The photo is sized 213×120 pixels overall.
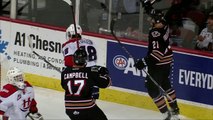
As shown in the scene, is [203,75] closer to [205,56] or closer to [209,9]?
[205,56]

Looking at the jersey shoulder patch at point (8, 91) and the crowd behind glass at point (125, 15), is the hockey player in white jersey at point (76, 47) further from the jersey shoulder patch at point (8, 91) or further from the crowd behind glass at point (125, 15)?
the crowd behind glass at point (125, 15)

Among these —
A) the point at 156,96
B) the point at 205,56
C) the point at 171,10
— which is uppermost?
the point at 171,10

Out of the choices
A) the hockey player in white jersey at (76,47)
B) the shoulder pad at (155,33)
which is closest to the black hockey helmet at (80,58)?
the hockey player in white jersey at (76,47)

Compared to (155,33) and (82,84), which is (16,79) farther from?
(155,33)

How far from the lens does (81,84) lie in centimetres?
550

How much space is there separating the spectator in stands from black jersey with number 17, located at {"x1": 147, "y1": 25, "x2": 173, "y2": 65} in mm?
585

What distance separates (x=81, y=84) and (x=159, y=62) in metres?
1.94

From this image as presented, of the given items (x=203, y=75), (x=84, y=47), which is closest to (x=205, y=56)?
(x=203, y=75)

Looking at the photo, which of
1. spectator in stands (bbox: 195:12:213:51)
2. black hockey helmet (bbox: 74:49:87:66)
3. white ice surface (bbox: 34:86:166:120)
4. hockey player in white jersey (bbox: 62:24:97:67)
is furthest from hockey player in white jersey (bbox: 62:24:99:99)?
spectator in stands (bbox: 195:12:213:51)

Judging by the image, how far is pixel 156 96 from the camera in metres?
7.38

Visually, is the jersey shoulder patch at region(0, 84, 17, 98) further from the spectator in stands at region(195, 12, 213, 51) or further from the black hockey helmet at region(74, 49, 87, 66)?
the spectator in stands at region(195, 12, 213, 51)

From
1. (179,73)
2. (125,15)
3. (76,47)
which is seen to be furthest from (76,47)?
(125,15)

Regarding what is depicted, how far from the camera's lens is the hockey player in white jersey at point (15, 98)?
19.1ft

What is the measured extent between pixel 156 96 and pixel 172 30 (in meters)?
1.05
